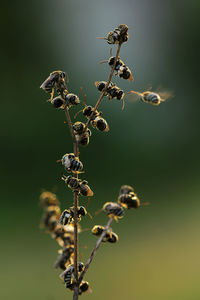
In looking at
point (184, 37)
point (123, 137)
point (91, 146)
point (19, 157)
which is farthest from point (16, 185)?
point (184, 37)

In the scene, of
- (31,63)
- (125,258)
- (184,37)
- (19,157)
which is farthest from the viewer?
(184,37)

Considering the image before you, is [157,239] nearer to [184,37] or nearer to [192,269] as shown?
[192,269]

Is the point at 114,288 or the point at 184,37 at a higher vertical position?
the point at 184,37

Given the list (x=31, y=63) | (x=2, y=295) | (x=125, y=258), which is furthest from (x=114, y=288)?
(x=31, y=63)

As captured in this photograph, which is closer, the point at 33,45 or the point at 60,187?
the point at 60,187

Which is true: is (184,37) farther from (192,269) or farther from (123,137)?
(192,269)

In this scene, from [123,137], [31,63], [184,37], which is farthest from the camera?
[184,37]

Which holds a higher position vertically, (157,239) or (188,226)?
(188,226)

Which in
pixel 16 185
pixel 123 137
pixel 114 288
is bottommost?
pixel 114 288

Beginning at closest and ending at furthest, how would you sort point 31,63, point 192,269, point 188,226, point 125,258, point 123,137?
point 192,269 → point 125,258 → point 188,226 → point 123,137 → point 31,63
